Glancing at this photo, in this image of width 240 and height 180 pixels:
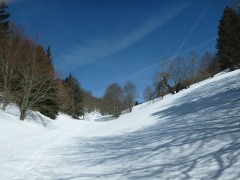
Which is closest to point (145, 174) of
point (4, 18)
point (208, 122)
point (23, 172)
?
point (23, 172)

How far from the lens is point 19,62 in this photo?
2480cm

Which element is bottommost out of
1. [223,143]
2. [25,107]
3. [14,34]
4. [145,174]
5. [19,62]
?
[145,174]

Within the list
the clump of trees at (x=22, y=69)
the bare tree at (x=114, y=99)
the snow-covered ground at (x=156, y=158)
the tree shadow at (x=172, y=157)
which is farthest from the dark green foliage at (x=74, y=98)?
the tree shadow at (x=172, y=157)

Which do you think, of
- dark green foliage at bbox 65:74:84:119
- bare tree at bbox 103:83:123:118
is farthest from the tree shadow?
bare tree at bbox 103:83:123:118

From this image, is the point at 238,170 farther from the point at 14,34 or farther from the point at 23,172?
the point at 14,34

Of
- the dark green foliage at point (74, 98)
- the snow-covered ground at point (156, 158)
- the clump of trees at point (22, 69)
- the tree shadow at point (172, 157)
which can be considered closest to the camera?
the tree shadow at point (172, 157)

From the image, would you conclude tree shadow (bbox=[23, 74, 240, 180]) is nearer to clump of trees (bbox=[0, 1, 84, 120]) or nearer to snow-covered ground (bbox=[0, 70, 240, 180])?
snow-covered ground (bbox=[0, 70, 240, 180])

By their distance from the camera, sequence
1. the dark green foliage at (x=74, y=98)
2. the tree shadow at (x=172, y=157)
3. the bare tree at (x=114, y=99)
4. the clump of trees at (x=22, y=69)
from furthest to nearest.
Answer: the bare tree at (x=114, y=99), the dark green foliage at (x=74, y=98), the clump of trees at (x=22, y=69), the tree shadow at (x=172, y=157)

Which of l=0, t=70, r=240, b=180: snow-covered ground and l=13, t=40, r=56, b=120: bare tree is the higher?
l=13, t=40, r=56, b=120: bare tree

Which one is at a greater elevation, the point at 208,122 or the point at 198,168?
the point at 208,122

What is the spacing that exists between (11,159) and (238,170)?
7.37 metres

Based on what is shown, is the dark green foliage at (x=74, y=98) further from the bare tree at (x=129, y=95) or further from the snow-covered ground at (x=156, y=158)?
the snow-covered ground at (x=156, y=158)

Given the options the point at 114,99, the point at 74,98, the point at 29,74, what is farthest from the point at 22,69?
the point at 114,99

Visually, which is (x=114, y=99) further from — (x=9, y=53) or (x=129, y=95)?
(x=9, y=53)
